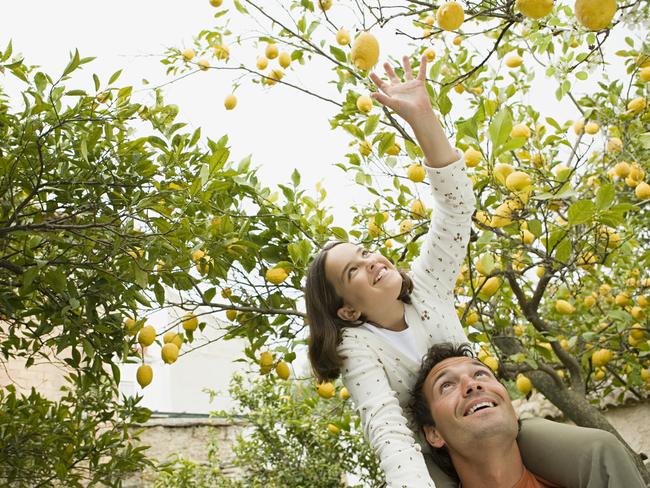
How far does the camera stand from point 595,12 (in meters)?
1.13

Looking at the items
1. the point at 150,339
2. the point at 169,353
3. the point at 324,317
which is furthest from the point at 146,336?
the point at 324,317

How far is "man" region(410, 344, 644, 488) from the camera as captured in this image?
1.33 m

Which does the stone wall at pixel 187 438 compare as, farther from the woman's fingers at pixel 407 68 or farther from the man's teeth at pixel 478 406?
the woman's fingers at pixel 407 68

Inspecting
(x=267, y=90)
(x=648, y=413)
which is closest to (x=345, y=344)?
(x=267, y=90)

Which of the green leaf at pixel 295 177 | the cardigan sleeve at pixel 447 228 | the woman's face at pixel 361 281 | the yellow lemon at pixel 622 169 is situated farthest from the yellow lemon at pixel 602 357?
the green leaf at pixel 295 177

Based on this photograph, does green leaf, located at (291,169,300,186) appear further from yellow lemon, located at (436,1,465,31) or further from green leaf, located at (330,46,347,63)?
yellow lemon, located at (436,1,465,31)

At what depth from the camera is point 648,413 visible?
357 centimetres

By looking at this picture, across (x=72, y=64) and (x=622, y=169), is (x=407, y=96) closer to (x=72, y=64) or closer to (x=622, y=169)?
(x=72, y=64)

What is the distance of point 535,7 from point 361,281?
730mm

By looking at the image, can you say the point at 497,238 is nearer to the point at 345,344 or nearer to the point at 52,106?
the point at 345,344

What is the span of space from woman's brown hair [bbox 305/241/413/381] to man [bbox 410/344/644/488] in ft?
0.75

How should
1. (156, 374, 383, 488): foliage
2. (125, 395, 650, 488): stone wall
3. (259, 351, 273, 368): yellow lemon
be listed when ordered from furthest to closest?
1. (125, 395, 650, 488): stone wall
2. (156, 374, 383, 488): foliage
3. (259, 351, 273, 368): yellow lemon

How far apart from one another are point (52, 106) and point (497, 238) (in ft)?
5.12

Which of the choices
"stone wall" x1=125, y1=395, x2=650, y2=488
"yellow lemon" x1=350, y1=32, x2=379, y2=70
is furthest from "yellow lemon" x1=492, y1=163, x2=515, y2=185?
"stone wall" x1=125, y1=395, x2=650, y2=488
